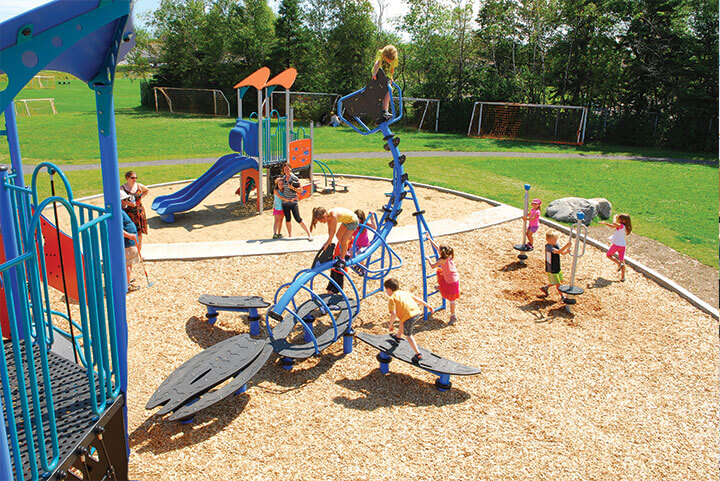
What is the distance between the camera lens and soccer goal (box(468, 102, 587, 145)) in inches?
1113

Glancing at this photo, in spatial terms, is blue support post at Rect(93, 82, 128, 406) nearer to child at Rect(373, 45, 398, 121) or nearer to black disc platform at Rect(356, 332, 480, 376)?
black disc platform at Rect(356, 332, 480, 376)

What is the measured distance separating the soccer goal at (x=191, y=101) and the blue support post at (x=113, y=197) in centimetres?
3587

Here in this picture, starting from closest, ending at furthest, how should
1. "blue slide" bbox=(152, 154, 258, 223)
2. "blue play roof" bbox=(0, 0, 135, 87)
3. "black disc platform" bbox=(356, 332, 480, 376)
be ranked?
"blue play roof" bbox=(0, 0, 135, 87)
"black disc platform" bbox=(356, 332, 480, 376)
"blue slide" bbox=(152, 154, 258, 223)

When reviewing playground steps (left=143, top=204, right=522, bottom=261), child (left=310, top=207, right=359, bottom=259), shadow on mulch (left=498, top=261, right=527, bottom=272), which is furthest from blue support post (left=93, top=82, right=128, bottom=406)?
shadow on mulch (left=498, top=261, right=527, bottom=272)

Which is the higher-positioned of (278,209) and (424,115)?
(424,115)

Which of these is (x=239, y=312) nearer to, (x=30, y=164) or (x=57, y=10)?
(x=57, y=10)

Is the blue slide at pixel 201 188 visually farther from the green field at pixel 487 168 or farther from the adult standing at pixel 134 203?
the green field at pixel 487 168

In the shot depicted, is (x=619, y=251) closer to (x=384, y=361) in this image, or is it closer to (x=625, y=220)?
(x=625, y=220)

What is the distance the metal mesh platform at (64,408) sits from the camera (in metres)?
3.37

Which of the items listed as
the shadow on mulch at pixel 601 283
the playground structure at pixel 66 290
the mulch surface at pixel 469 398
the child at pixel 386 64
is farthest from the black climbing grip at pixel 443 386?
the shadow on mulch at pixel 601 283

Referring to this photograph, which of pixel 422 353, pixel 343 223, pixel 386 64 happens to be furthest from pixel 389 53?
pixel 422 353

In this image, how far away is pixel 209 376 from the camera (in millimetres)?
5406

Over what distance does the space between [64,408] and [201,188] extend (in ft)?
28.9

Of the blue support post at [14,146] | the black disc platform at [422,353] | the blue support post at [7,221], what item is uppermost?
the blue support post at [14,146]
